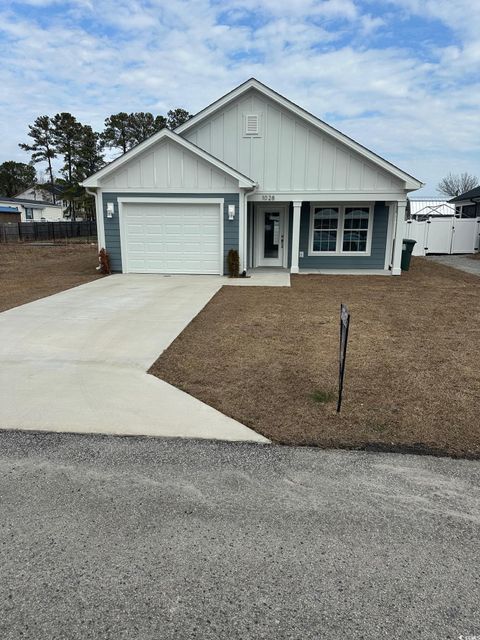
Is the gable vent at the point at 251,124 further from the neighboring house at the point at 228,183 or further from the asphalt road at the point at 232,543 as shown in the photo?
the asphalt road at the point at 232,543

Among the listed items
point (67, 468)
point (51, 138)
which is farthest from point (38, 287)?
point (51, 138)

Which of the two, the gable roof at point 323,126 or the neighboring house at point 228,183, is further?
the gable roof at point 323,126

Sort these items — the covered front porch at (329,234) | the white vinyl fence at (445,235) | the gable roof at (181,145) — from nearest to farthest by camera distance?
the gable roof at (181,145)
the covered front porch at (329,234)
the white vinyl fence at (445,235)

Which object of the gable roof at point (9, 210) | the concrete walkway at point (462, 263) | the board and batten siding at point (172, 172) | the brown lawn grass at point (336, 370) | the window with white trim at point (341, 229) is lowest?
the concrete walkway at point (462, 263)

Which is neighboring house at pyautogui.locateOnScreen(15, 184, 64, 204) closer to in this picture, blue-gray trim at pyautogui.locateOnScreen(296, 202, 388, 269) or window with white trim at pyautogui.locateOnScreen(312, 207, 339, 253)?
blue-gray trim at pyautogui.locateOnScreen(296, 202, 388, 269)

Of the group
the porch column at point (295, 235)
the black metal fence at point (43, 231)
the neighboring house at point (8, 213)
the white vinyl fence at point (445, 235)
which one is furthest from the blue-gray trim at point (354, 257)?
the neighboring house at point (8, 213)

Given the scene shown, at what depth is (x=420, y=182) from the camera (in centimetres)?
1410

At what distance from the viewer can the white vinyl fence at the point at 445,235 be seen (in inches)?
933

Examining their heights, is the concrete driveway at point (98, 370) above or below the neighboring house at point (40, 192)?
below

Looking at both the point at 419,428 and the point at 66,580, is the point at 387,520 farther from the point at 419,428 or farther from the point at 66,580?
the point at 66,580

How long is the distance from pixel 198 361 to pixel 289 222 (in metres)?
11.3

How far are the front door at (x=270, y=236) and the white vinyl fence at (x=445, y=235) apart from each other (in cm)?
1028

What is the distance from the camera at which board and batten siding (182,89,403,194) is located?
569 inches

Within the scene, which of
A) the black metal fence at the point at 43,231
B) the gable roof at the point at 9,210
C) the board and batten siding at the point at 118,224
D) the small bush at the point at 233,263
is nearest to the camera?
the board and batten siding at the point at 118,224
